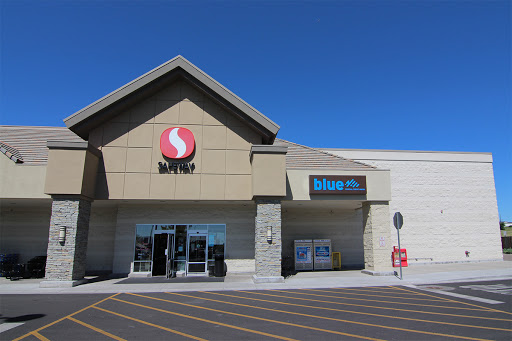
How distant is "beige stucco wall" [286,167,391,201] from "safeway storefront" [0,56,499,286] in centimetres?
5

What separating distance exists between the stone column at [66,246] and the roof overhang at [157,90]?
3764 mm

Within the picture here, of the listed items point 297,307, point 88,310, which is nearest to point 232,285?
point 297,307

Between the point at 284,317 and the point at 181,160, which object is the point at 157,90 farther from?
the point at 284,317

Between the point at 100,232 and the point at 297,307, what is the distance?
1347cm

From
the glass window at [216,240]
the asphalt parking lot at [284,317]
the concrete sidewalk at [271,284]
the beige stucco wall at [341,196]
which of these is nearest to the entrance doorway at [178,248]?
the glass window at [216,240]

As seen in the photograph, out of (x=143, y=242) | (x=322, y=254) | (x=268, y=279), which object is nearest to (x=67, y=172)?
(x=143, y=242)

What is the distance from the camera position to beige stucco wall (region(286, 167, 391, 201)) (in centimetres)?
1633

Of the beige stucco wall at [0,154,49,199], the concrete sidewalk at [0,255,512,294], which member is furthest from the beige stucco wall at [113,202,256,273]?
the beige stucco wall at [0,154,49,199]

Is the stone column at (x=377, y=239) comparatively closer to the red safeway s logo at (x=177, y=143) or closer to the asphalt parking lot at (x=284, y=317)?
the asphalt parking lot at (x=284, y=317)

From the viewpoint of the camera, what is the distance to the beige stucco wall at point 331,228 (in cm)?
1991

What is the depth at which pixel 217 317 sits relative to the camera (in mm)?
8617

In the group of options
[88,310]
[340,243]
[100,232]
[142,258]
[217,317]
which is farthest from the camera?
[340,243]

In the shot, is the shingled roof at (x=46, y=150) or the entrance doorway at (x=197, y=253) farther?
the shingled roof at (x=46, y=150)

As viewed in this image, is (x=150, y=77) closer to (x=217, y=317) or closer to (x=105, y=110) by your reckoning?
(x=105, y=110)
